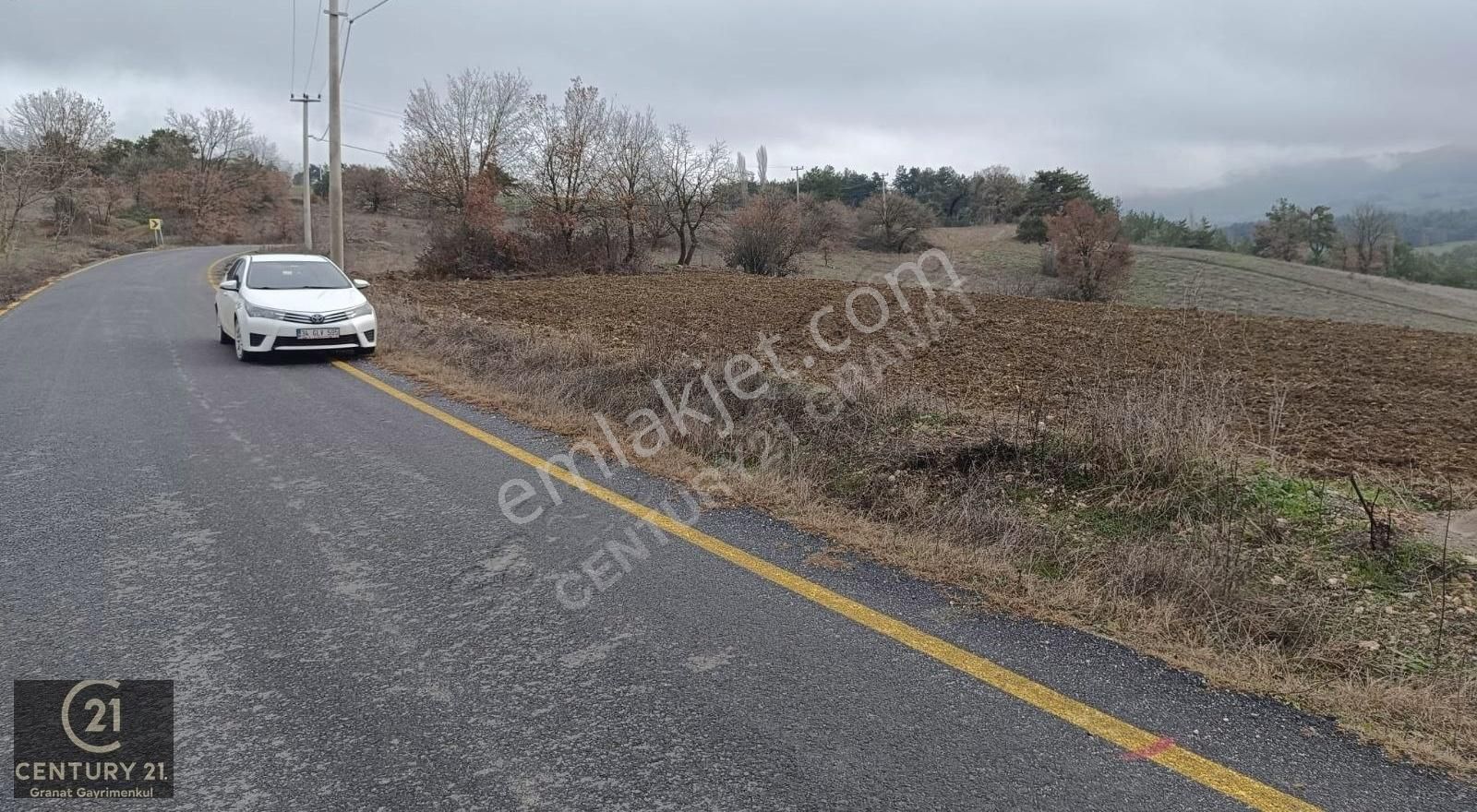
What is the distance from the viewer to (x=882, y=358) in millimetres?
14492

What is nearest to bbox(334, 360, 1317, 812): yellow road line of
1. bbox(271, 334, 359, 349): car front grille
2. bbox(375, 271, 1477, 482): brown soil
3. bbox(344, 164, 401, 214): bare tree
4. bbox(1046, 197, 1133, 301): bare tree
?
bbox(375, 271, 1477, 482): brown soil

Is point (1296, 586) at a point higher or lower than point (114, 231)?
lower

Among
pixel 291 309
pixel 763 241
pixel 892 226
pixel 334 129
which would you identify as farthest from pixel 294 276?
pixel 892 226

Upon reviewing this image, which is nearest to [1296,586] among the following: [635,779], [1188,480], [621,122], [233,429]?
[1188,480]

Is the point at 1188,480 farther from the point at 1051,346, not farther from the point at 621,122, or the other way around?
the point at 621,122

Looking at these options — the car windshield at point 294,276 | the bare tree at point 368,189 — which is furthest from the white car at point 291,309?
the bare tree at point 368,189

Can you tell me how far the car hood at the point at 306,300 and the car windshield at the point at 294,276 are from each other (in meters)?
0.30

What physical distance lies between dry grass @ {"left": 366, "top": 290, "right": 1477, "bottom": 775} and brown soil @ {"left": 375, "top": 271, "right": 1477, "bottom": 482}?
144 cm

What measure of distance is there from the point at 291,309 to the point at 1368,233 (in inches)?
3517

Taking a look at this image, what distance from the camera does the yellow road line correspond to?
256 centimetres

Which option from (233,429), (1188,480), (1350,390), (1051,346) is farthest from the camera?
(1051,346)

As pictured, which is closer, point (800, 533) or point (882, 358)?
point (800, 533)

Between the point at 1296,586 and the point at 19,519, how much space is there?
7020 mm

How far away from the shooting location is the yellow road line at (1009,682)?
2564 millimetres
